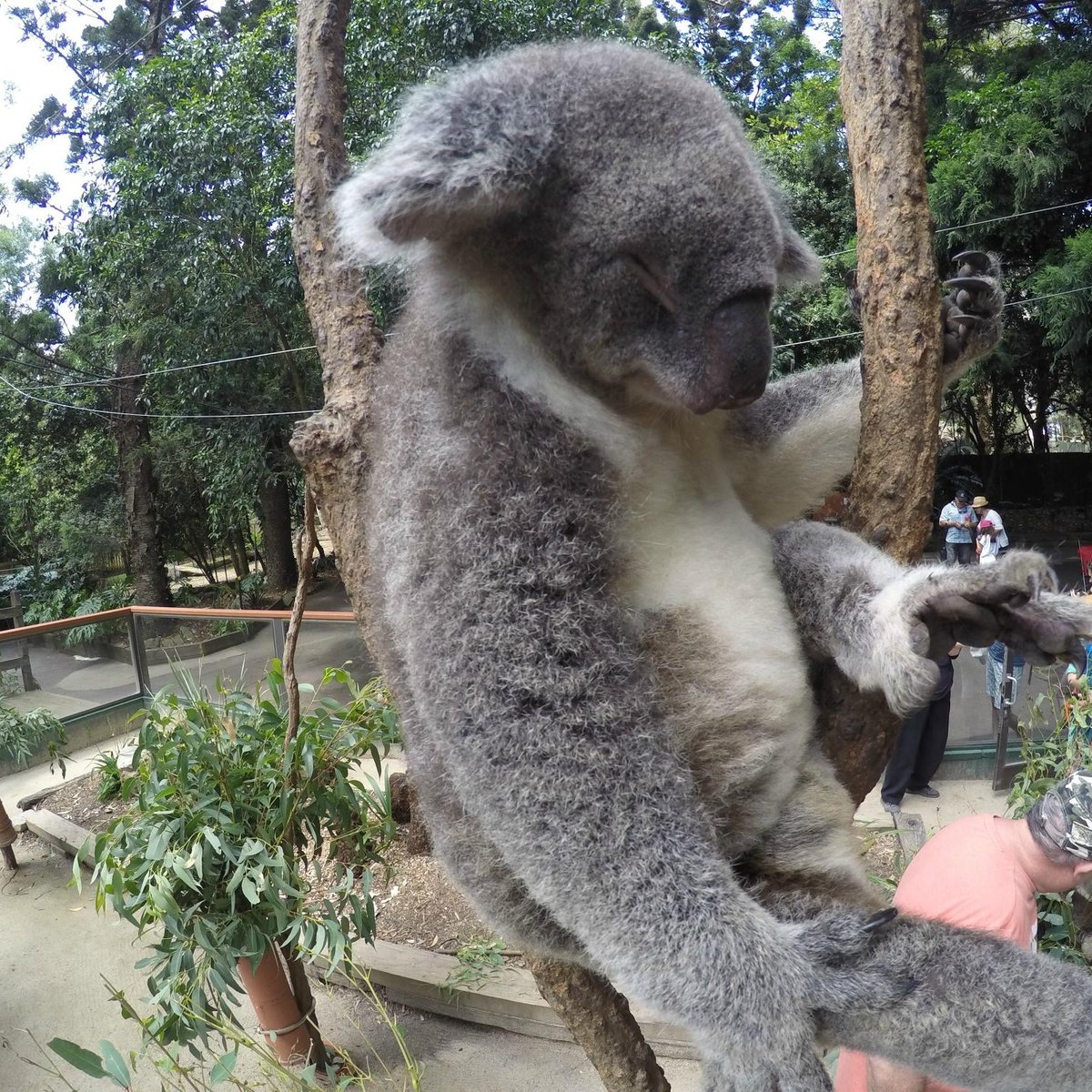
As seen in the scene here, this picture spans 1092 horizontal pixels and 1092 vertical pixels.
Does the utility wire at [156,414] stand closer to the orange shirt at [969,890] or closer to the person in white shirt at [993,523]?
the person in white shirt at [993,523]

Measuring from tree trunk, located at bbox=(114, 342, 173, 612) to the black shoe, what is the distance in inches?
435

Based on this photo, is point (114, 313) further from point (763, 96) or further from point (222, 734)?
point (763, 96)

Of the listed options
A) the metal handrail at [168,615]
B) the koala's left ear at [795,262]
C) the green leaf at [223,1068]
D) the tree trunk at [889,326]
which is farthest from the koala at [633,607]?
the metal handrail at [168,615]

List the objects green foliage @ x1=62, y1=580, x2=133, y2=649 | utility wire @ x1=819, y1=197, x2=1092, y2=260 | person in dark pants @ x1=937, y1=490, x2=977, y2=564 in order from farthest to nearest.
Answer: green foliage @ x1=62, y1=580, x2=133, y2=649 < person in dark pants @ x1=937, y1=490, x2=977, y2=564 < utility wire @ x1=819, y1=197, x2=1092, y2=260

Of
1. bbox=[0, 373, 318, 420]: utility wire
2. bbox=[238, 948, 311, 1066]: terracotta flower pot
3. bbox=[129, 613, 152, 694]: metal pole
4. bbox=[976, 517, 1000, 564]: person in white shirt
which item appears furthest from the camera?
bbox=[0, 373, 318, 420]: utility wire

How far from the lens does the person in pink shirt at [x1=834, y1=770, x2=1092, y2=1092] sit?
209 cm

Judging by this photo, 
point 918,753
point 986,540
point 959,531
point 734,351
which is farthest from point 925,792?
point 734,351

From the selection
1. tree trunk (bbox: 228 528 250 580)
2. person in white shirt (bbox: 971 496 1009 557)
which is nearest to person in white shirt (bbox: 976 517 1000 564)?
person in white shirt (bbox: 971 496 1009 557)

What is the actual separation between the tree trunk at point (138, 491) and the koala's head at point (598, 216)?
1243 centimetres

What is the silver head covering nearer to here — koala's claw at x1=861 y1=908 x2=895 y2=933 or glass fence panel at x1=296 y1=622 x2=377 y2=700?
Result: koala's claw at x1=861 y1=908 x2=895 y2=933

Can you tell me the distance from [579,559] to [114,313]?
11.4 metres

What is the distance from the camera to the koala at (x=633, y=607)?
1.22 m

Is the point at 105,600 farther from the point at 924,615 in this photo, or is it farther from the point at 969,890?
the point at 924,615

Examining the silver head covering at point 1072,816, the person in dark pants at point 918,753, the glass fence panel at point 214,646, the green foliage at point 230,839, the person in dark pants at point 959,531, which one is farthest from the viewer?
the person in dark pants at point 959,531
